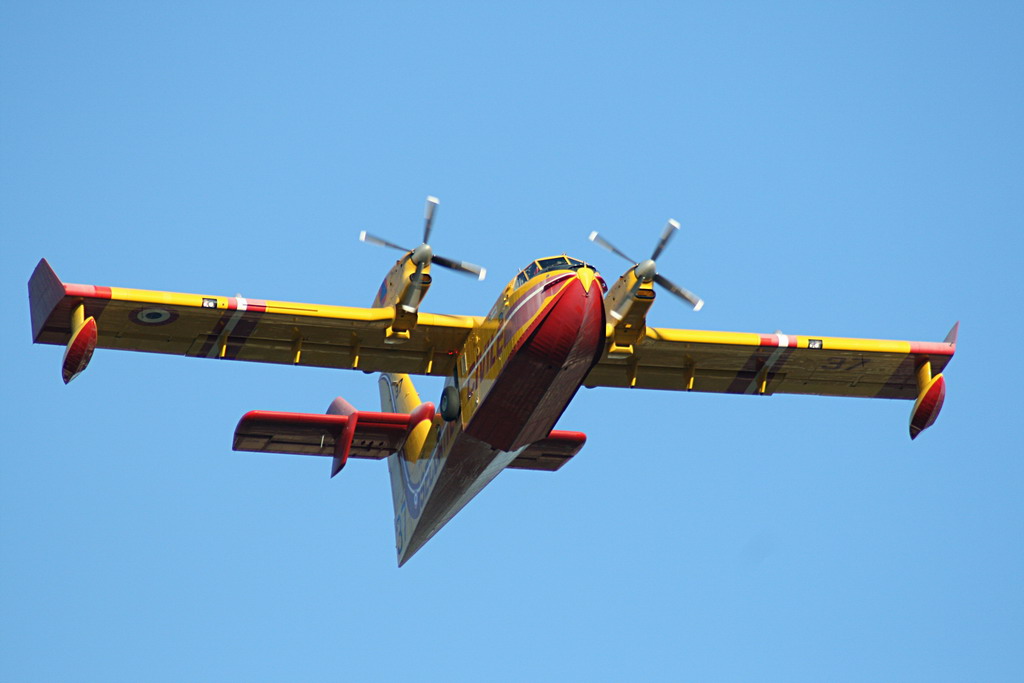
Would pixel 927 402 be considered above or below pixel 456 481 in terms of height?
above

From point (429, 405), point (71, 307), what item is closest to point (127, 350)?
point (71, 307)

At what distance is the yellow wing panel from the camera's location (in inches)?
1172

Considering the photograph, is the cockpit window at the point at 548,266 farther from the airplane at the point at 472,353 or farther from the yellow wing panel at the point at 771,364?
the yellow wing panel at the point at 771,364

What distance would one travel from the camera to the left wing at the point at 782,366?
2980 cm

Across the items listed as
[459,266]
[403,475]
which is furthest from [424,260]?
[403,475]

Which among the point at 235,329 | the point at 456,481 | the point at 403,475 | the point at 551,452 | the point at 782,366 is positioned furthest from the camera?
the point at 403,475

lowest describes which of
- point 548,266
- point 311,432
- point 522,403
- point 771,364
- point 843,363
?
point 311,432

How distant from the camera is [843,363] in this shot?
3078 centimetres

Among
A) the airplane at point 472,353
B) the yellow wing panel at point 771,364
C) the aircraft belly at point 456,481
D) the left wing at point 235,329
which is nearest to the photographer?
the airplane at point 472,353

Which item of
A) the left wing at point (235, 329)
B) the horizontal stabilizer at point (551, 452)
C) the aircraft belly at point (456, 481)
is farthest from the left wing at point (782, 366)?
the left wing at point (235, 329)

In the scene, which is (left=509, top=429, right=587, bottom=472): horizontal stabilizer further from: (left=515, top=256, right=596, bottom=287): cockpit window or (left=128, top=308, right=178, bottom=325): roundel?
(left=128, top=308, right=178, bottom=325): roundel

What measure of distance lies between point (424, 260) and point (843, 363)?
8.98 m

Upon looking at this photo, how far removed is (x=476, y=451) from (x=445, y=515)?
11.3ft

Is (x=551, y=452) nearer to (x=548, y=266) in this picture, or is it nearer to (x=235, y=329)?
(x=548, y=266)
